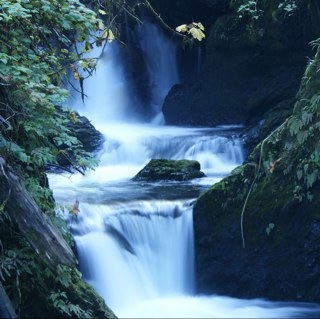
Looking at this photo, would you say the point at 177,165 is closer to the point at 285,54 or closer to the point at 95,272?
the point at 95,272

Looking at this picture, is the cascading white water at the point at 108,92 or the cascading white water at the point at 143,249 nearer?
the cascading white water at the point at 143,249

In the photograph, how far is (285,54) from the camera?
15781mm

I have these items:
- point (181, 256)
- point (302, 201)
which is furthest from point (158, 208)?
point (302, 201)

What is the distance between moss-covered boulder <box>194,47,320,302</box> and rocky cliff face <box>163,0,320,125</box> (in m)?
7.85

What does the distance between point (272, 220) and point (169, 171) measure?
4.12m

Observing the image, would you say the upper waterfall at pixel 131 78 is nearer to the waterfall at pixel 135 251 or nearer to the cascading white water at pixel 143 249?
the cascading white water at pixel 143 249

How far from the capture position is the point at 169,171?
11117mm

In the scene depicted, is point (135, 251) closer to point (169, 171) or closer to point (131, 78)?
point (169, 171)

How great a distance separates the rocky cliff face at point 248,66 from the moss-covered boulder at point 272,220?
7.85 meters

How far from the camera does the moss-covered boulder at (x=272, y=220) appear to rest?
698cm

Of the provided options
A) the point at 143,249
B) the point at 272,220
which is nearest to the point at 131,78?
the point at 143,249

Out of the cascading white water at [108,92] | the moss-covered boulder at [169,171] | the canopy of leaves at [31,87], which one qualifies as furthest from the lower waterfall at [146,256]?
the cascading white water at [108,92]

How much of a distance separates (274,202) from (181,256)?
56.6 inches

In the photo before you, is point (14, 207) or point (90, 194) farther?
point (90, 194)
